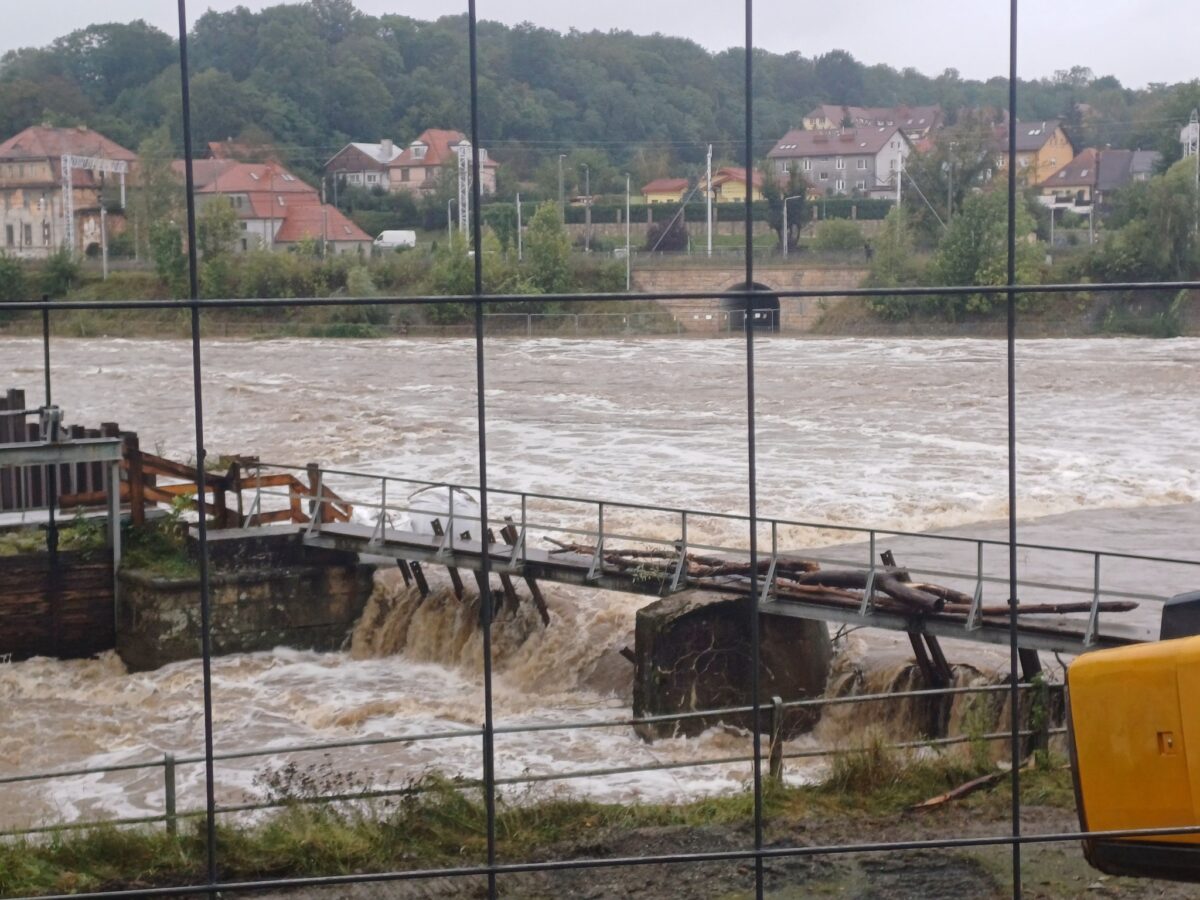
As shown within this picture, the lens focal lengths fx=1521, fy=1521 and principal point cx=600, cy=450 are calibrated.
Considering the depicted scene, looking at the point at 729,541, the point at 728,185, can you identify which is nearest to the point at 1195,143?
the point at 728,185

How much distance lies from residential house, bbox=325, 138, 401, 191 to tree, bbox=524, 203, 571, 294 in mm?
1214

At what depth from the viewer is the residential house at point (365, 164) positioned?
9.07 meters

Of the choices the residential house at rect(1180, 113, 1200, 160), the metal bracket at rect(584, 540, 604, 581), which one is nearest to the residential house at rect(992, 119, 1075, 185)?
the residential house at rect(1180, 113, 1200, 160)

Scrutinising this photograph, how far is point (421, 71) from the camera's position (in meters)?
9.53

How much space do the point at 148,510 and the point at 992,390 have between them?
29.3m

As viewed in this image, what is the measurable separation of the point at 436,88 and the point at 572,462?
26.6m

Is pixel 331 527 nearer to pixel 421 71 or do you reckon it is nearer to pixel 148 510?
pixel 148 510

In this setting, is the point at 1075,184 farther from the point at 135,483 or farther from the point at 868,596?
the point at 135,483

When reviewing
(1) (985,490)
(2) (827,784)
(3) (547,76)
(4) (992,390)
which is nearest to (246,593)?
(2) (827,784)

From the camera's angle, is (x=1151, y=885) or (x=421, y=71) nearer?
(x=1151, y=885)

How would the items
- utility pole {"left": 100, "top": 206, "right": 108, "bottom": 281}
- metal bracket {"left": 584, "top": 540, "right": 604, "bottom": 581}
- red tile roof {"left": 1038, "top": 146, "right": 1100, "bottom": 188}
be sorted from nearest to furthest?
utility pole {"left": 100, "top": 206, "right": 108, "bottom": 281} → red tile roof {"left": 1038, "top": 146, "right": 1100, "bottom": 188} → metal bracket {"left": 584, "top": 540, "right": 604, "bottom": 581}

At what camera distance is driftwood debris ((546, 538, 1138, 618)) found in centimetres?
1494

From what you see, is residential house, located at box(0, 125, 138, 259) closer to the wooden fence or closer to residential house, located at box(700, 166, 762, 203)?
residential house, located at box(700, 166, 762, 203)

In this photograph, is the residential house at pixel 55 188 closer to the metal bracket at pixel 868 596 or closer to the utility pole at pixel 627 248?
the utility pole at pixel 627 248
